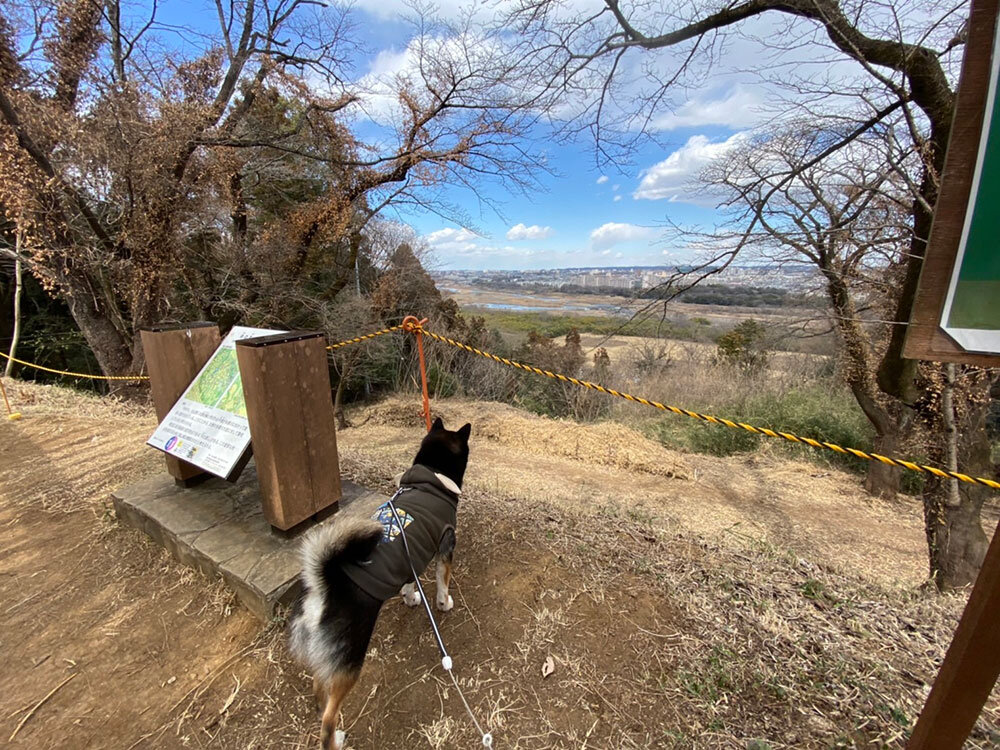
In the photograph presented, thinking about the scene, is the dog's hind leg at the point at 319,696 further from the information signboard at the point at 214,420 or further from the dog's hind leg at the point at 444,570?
the information signboard at the point at 214,420

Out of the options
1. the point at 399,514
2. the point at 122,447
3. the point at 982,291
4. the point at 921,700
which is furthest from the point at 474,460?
the point at 982,291

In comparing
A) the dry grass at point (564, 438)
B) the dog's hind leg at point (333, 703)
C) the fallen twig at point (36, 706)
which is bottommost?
the dry grass at point (564, 438)

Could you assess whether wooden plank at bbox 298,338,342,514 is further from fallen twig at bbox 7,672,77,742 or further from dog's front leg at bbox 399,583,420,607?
fallen twig at bbox 7,672,77,742

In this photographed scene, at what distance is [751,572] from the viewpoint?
2445 mm

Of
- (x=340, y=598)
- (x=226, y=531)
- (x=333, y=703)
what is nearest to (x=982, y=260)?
(x=340, y=598)

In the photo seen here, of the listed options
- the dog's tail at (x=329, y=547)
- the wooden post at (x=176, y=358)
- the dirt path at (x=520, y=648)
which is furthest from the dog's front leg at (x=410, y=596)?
the wooden post at (x=176, y=358)

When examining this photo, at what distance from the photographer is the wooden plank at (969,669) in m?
1.03

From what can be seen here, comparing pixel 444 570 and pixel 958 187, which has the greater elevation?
pixel 958 187

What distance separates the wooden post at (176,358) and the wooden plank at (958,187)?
3.76 meters

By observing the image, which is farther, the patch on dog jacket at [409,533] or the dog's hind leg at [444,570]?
the dog's hind leg at [444,570]

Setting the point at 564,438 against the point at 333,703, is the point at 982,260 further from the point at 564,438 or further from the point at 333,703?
the point at 564,438

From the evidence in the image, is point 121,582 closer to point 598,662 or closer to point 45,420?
point 598,662

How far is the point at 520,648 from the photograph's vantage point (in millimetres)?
2025

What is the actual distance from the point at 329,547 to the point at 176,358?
239 cm
